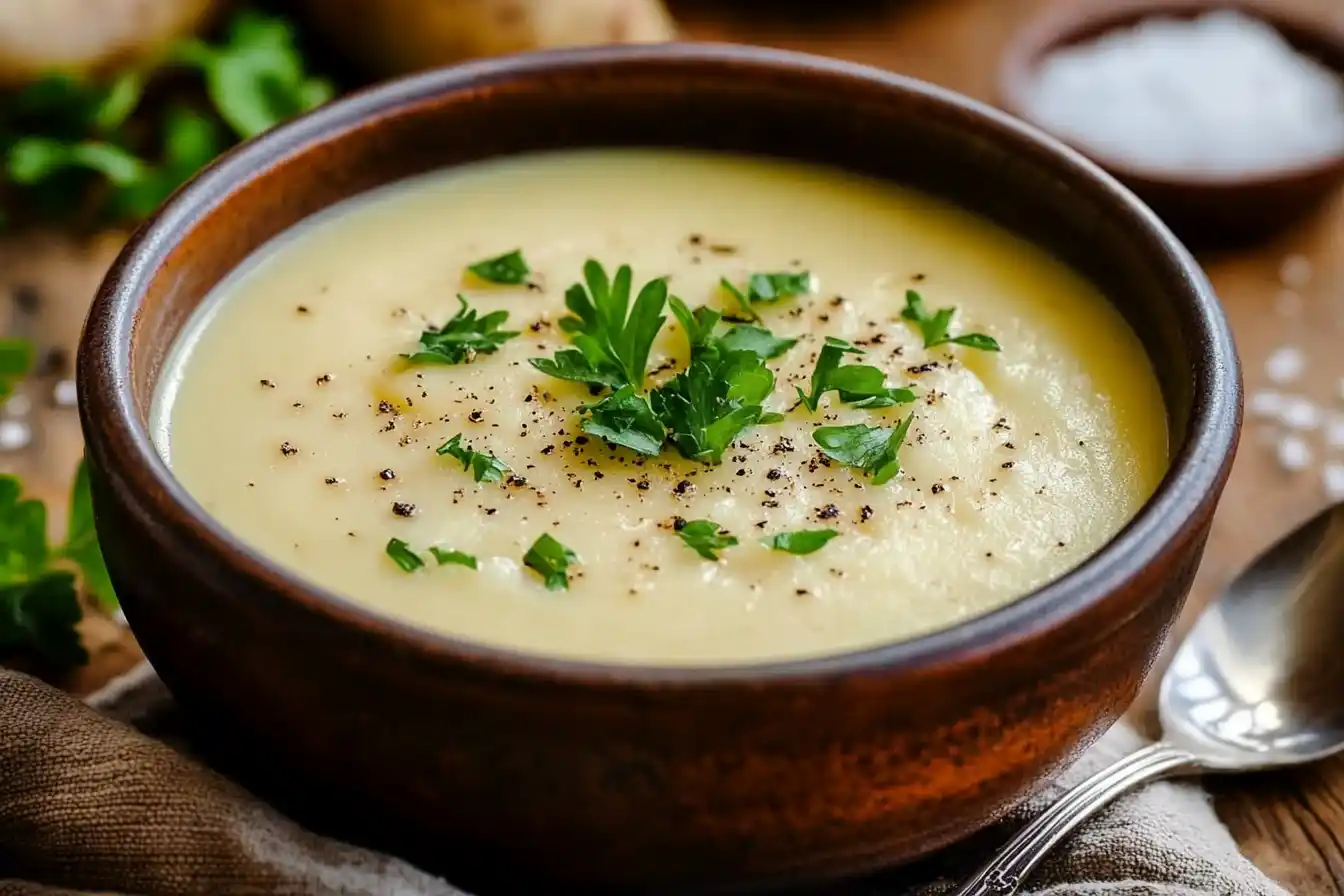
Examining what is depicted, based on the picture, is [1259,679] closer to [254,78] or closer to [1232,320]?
[1232,320]

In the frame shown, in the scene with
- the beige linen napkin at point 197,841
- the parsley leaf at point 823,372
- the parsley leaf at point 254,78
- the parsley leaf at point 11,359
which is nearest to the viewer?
the beige linen napkin at point 197,841

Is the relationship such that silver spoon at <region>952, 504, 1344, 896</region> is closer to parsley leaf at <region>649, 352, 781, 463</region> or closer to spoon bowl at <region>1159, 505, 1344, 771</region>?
spoon bowl at <region>1159, 505, 1344, 771</region>

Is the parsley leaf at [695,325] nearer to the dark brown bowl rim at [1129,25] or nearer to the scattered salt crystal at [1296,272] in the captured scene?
the dark brown bowl rim at [1129,25]

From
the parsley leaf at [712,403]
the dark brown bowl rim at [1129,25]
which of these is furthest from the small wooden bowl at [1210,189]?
the parsley leaf at [712,403]

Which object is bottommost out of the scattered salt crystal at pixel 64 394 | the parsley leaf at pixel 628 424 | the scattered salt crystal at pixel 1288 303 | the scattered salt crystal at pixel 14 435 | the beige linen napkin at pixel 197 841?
the scattered salt crystal at pixel 14 435

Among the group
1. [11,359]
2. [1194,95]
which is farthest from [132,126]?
[1194,95]

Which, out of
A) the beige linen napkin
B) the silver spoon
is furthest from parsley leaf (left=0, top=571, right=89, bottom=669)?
the silver spoon

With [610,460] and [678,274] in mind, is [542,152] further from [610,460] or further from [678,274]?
[610,460]
